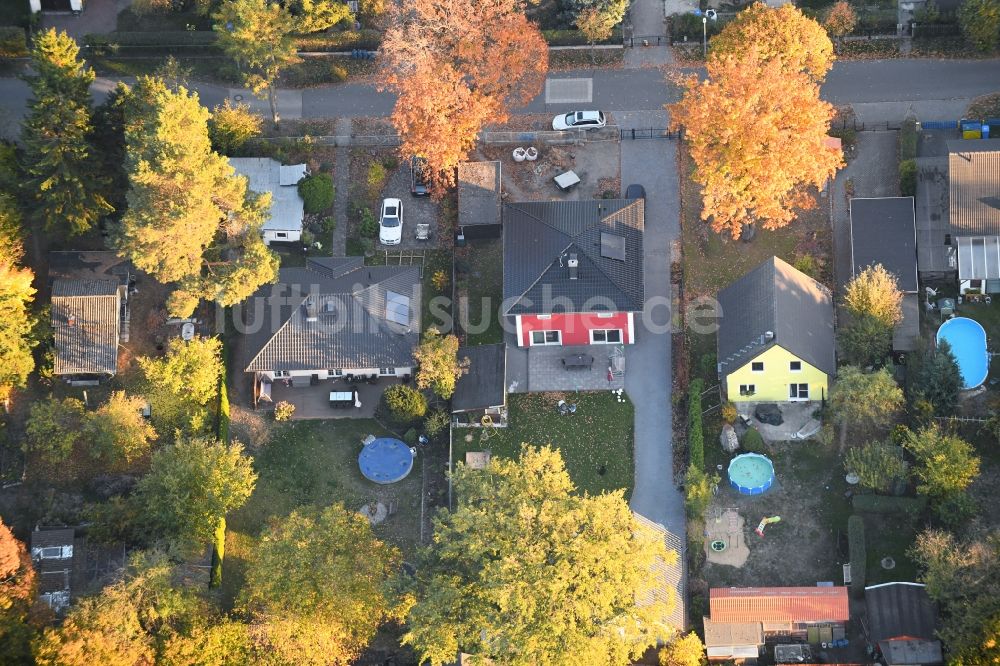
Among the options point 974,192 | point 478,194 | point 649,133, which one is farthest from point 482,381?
point 974,192

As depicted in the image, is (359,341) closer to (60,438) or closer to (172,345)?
(172,345)

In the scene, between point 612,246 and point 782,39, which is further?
point 782,39

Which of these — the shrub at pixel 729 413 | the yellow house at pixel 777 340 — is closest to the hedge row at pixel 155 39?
the yellow house at pixel 777 340

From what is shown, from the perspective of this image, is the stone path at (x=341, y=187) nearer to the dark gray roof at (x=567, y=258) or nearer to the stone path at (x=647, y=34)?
the dark gray roof at (x=567, y=258)

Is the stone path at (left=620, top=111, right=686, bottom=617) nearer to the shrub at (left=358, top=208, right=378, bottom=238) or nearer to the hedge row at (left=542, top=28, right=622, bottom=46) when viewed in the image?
the hedge row at (left=542, top=28, right=622, bottom=46)

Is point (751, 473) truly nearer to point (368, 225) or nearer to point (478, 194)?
point (478, 194)
